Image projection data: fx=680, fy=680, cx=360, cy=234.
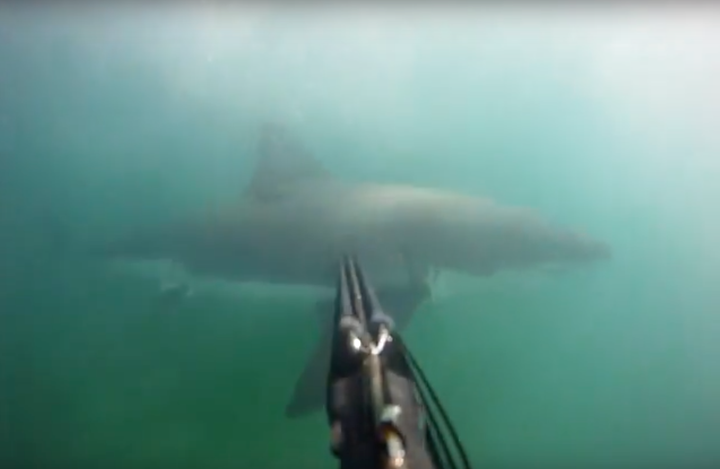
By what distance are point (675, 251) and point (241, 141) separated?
4443 millimetres

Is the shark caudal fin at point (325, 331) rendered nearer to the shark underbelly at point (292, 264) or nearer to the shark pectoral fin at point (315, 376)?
the shark pectoral fin at point (315, 376)

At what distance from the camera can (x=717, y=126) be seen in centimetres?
557

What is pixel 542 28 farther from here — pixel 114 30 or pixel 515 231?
pixel 114 30

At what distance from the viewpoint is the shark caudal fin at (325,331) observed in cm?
621

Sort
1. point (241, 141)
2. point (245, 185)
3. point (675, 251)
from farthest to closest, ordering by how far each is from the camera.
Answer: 1. point (675, 251)
2. point (245, 185)
3. point (241, 141)

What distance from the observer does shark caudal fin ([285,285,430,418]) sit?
6215 millimetres

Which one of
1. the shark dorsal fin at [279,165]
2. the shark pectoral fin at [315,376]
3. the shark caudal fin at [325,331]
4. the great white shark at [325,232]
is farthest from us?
the shark pectoral fin at [315,376]

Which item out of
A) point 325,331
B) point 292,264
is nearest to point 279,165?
point 292,264

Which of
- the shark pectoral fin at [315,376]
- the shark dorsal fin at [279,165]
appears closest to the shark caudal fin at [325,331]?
the shark pectoral fin at [315,376]

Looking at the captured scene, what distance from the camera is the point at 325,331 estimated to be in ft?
21.3

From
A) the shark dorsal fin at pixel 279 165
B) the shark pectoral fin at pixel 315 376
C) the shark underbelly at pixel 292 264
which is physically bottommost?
the shark pectoral fin at pixel 315 376

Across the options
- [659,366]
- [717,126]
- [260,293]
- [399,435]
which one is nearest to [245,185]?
[260,293]

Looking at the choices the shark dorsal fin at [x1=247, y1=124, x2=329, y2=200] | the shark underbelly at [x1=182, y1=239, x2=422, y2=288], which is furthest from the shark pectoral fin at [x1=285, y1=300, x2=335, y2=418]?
the shark dorsal fin at [x1=247, y1=124, x2=329, y2=200]

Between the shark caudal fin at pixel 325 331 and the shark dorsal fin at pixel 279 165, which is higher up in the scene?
the shark dorsal fin at pixel 279 165
